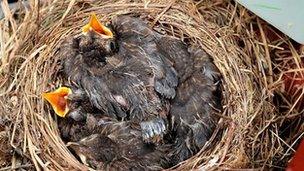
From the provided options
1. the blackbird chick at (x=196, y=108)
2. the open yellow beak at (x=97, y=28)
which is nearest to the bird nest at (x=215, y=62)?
the blackbird chick at (x=196, y=108)

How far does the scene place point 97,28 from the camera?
2191mm

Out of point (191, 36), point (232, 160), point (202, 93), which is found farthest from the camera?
point (191, 36)

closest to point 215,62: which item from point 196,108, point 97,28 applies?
point 196,108

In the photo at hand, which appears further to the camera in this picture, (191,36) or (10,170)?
(191,36)

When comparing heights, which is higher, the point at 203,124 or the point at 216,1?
the point at 216,1

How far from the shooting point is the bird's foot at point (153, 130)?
2010 millimetres

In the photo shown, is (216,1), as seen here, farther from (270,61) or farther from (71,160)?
(71,160)

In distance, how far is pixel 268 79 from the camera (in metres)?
2.17

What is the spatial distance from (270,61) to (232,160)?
1.44 feet

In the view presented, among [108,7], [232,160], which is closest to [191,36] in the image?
[108,7]

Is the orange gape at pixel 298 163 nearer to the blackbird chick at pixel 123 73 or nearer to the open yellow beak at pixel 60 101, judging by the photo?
the blackbird chick at pixel 123 73

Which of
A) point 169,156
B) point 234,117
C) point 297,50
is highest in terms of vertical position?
point 297,50

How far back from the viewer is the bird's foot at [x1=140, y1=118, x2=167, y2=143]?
201 cm

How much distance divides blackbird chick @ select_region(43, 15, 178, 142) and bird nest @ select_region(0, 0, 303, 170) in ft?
0.31
